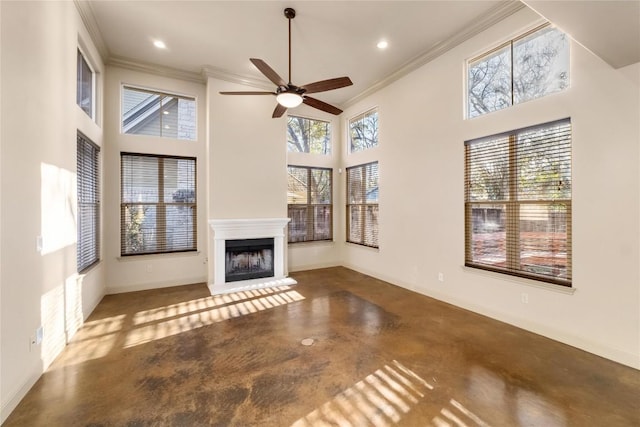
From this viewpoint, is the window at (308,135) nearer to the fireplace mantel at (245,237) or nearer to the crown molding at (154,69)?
the fireplace mantel at (245,237)

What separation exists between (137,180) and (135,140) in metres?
0.71

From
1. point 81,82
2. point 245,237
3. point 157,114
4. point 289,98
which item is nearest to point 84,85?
point 81,82

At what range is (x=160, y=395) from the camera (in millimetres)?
2244

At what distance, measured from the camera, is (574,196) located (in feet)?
9.70

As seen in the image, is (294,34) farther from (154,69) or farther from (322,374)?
(322,374)

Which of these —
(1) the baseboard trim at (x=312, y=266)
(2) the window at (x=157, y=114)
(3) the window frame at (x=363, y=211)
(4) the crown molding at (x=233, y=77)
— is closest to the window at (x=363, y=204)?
(3) the window frame at (x=363, y=211)

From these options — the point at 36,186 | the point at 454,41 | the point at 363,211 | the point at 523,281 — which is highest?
the point at 454,41

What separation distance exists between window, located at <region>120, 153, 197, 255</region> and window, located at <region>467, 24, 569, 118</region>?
510cm

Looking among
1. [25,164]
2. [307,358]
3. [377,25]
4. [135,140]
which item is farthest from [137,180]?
[377,25]

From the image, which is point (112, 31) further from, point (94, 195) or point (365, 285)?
point (365, 285)

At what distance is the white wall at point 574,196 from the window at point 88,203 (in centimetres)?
489

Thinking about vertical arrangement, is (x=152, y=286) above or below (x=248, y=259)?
below

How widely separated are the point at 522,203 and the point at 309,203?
4320mm

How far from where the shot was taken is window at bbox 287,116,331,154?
6.52 metres
